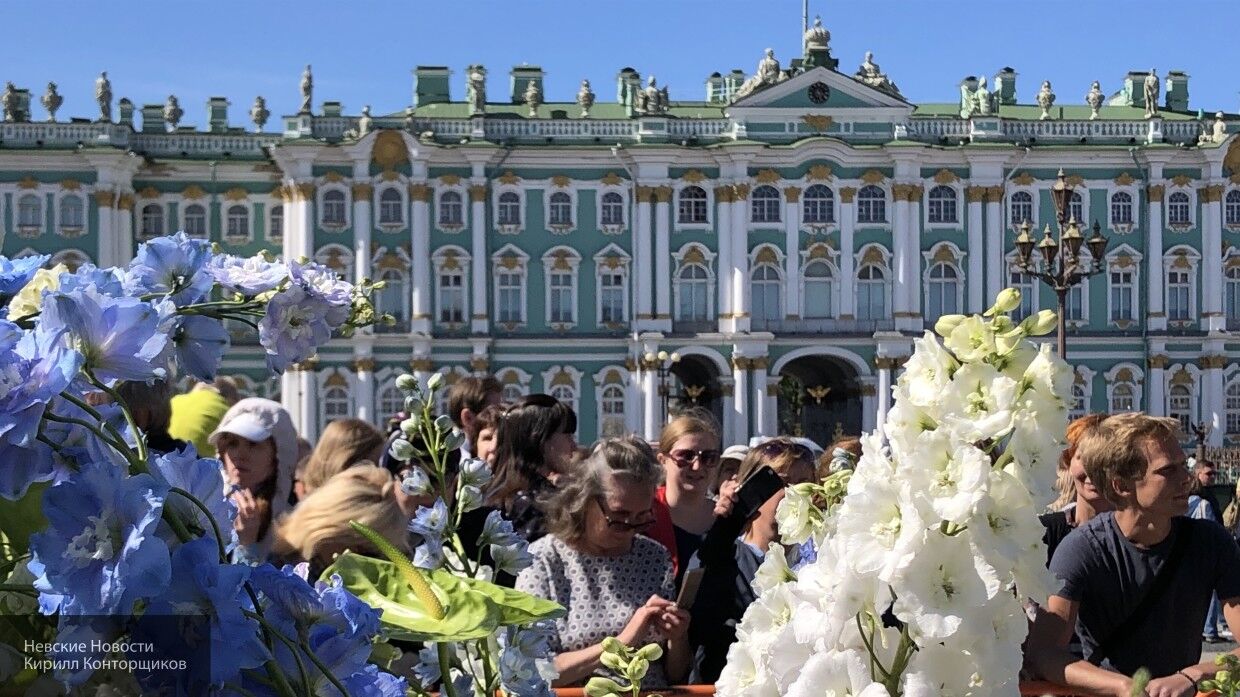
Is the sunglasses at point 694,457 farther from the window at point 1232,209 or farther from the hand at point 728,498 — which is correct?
the window at point 1232,209

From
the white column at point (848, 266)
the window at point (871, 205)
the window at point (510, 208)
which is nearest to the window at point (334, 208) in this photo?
the window at point (510, 208)

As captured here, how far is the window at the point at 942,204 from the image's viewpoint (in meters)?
32.4

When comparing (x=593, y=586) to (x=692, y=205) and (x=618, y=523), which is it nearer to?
(x=618, y=523)

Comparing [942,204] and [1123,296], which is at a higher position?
[942,204]

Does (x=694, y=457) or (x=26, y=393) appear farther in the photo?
(x=694, y=457)

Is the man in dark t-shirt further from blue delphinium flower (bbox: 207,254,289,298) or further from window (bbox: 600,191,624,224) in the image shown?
window (bbox: 600,191,624,224)

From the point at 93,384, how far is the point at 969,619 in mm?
688

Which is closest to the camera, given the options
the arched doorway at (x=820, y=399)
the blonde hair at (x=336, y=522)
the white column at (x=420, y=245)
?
the blonde hair at (x=336, y=522)

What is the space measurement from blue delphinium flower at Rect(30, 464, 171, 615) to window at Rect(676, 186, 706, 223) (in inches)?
1236

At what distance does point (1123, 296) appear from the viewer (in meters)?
33.1

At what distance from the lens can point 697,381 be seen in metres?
33.4

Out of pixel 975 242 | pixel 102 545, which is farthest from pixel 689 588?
pixel 975 242

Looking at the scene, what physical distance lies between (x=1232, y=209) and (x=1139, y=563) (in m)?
32.1

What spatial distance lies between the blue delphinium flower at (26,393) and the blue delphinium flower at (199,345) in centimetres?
26
